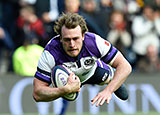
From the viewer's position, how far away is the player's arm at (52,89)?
21.0 ft

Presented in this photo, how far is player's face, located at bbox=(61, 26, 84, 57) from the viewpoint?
6.55m

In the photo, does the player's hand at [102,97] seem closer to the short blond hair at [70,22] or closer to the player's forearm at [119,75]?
the player's forearm at [119,75]

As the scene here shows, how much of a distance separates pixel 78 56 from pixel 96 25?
474cm

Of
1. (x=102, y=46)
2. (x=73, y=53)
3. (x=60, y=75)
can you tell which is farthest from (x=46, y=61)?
(x=102, y=46)

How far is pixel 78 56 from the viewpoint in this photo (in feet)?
22.5

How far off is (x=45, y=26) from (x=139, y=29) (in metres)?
2.35

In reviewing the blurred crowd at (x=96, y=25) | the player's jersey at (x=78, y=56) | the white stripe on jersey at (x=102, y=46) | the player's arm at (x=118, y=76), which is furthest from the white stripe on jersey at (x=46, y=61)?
the blurred crowd at (x=96, y=25)

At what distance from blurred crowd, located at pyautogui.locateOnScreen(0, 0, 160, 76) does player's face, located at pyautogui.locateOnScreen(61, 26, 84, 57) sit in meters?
4.87

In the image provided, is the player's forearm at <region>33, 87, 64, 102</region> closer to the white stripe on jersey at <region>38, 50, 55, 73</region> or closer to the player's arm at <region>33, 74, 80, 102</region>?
the player's arm at <region>33, 74, 80, 102</region>

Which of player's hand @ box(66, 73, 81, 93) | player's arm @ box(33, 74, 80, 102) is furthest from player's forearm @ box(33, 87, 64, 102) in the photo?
player's hand @ box(66, 73, 81, 93)

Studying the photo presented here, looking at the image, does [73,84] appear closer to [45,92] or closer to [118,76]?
[45,92]

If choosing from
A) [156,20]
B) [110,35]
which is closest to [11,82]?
[110,35]

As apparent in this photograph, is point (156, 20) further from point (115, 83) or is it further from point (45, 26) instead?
point (115, 83)

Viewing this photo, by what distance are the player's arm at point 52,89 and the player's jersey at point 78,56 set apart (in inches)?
4.3
